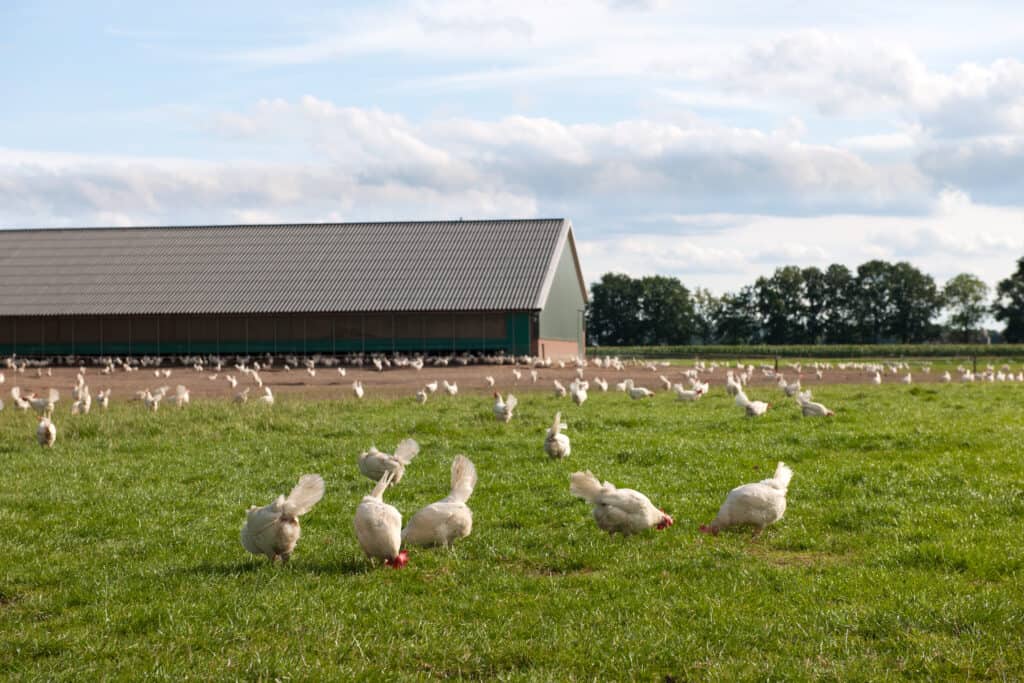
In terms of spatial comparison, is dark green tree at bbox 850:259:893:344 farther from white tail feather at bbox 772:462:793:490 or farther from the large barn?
white tail feather at bbox 772:462:793:490

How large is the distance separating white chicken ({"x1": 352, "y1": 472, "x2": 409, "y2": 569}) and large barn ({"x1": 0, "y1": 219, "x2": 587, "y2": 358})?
45558 millimetres

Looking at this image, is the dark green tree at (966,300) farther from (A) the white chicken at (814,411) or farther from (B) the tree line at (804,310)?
(A) the white chicken at (814,411)

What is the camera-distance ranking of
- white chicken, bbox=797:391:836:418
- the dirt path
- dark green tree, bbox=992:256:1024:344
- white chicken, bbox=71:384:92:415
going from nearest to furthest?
white chicken, bbox=797:391:836:418 < white chicken, bbox=71:384:92:415 < the dirt path < dark green tree, bbox=992:256:1024:344

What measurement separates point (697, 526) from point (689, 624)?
3233 mm

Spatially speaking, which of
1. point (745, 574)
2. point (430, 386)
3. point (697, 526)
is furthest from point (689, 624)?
point (430, 386)

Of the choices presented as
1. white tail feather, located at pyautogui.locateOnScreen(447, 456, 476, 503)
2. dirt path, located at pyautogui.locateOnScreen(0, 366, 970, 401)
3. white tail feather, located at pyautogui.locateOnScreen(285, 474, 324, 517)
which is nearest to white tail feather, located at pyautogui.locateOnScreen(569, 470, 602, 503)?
white tail feather, located at pyautogui.locateOnScreen(447, 456, 476, 503)

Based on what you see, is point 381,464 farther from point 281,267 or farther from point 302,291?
point 281,267

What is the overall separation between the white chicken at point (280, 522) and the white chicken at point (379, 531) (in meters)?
0.50

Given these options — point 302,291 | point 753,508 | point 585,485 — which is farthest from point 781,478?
point 302,291

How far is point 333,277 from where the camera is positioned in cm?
6094

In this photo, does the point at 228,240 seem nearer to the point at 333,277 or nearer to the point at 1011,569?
the point at 333,277

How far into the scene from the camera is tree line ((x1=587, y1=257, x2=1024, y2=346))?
409 ft

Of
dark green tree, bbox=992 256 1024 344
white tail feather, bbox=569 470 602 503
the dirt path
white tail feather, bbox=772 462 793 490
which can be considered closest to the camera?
white tail feather, bbox=569 470 602 503

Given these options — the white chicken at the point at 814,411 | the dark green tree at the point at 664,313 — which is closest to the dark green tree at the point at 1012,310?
the dark green tree at the point at 664,313
